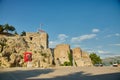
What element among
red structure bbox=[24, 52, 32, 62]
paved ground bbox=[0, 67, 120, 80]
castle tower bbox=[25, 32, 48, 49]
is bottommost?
paved ground bbox=[0, 67, 120, 80]

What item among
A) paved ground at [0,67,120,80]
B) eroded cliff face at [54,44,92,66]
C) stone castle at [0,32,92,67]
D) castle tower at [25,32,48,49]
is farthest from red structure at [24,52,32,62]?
paved ground at [0,67,120,80]

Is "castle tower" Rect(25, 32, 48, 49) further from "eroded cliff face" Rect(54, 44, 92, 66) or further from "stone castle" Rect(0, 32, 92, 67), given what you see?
"eroded cliff face" Rect(54, 44, 92, 66)

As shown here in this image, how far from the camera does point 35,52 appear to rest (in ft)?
143

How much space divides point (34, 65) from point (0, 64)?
23.5 ft

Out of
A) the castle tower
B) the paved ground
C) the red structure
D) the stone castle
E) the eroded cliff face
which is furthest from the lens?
the eroded cliff face

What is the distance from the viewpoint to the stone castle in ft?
129

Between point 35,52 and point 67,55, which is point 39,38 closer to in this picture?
point 67,55

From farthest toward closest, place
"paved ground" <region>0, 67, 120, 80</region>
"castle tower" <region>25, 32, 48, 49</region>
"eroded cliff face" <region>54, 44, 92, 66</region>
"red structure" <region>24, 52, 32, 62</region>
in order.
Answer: "eroded cliff face" <region>54, 44, 92, 66</region> < "castle tower" <region>25, 32, 48, 49</region> < "red structure" <region>24, 52, 32, 62</region> < "paved ground" <region>0, 67, 120, 80</region>

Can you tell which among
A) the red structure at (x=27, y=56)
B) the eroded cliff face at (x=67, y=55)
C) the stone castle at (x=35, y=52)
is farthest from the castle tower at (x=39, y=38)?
the red structure at (x=27, y=56)

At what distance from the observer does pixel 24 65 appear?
40.5m

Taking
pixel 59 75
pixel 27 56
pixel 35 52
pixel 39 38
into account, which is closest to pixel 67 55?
pixel 39 38

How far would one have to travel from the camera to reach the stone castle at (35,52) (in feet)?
129

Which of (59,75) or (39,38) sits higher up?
(39,38)

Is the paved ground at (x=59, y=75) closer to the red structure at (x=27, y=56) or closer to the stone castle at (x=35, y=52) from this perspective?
the stone castle at (x=35, y=52)
